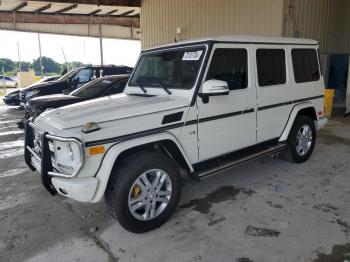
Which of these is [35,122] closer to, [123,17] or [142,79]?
[142,79]

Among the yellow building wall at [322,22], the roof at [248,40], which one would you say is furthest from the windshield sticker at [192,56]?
the yellow building wall at [322,22]

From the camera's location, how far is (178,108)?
343 centimetres

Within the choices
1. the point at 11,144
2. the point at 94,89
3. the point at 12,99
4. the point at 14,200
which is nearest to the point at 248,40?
the point at 14,200

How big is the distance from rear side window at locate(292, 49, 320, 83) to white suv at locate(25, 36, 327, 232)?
0.02 m

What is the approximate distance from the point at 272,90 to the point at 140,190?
2.42 meters

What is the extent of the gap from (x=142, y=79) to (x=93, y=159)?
1.75 m

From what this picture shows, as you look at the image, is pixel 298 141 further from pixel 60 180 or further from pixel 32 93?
pixel 32 93

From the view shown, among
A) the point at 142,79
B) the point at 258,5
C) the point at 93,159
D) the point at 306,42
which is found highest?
the point at 258,5

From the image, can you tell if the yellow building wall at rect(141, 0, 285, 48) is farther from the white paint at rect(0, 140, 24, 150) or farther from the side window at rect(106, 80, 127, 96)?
the white paint at rect(0, 140, 24, 150)

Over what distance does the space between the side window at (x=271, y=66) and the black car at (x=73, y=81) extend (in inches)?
275

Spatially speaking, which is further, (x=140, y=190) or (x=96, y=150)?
(x=140, y=190)

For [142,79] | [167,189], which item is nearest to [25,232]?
[167,189]

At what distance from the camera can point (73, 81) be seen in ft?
34.8

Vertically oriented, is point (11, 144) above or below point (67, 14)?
Result: below
